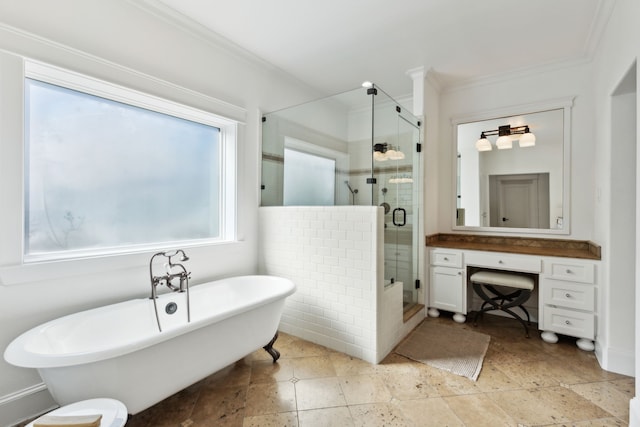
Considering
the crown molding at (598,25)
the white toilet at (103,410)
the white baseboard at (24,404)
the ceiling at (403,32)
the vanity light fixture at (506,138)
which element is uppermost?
the ceiling at (403,32)

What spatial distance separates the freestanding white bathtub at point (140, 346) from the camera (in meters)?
1.29

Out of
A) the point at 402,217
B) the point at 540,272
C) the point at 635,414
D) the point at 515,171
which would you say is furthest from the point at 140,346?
the point at 515,171

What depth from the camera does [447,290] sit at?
3084mm

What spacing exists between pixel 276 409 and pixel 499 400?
1.41 m

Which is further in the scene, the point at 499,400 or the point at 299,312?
the point at 299,312

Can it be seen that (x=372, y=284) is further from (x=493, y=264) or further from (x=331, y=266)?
(x=493, y=264)

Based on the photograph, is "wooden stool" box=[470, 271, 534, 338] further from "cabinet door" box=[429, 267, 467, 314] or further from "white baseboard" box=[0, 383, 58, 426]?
"white baseboard" box=[0, 383, 58, 426]

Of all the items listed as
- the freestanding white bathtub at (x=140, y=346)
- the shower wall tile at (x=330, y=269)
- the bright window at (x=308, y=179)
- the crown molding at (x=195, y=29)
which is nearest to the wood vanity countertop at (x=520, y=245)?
the shower wall tile at (x=330, y=269)

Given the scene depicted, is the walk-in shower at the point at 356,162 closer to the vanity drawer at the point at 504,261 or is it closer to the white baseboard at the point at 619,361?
the vanity drawer at the point at 504,261

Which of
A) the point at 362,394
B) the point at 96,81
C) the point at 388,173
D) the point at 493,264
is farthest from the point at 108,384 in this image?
the point at 493,264

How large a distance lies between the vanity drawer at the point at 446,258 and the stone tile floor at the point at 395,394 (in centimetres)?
93

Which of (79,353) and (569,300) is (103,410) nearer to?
(79,353)

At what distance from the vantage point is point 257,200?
3002 millimetres

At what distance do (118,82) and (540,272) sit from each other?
379 centimetres
